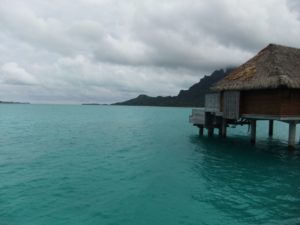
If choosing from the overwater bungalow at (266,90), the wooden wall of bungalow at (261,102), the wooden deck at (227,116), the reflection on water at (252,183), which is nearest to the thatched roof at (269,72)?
the overwater bungalow at (266,90)

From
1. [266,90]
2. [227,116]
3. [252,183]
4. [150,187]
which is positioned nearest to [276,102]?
[266,90]

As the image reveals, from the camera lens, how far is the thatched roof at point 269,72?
19755 mm

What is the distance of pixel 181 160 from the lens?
19.8 m

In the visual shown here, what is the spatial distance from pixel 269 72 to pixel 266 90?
1.36 m

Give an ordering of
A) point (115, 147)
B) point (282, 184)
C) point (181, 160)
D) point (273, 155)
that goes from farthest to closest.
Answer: point (115, 147) → point (273, 155) → point (181, 160) → point (282, 184)

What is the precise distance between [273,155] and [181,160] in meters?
7.39

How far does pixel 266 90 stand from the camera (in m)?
21.0

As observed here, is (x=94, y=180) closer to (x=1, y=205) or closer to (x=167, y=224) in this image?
(x=1, y=205)

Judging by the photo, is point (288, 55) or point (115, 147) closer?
point (288, 55)

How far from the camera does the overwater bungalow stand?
784 inches

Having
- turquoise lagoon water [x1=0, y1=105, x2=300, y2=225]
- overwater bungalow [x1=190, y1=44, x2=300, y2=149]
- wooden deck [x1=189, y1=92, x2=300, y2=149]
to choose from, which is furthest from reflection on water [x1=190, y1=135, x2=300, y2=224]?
overwater bungalow [x1=190, y1=44, x2=300, y2=149]

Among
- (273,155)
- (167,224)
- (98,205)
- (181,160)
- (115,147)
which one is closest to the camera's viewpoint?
(167,224)

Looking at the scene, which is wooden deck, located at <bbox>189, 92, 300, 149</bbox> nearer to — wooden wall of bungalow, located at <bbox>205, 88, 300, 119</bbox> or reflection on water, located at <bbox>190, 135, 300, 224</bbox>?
wooden wall of bungalow, located at <bbox>205, 88, 300, 119</bbox>

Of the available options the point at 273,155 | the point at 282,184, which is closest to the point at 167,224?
the point at 282,184
